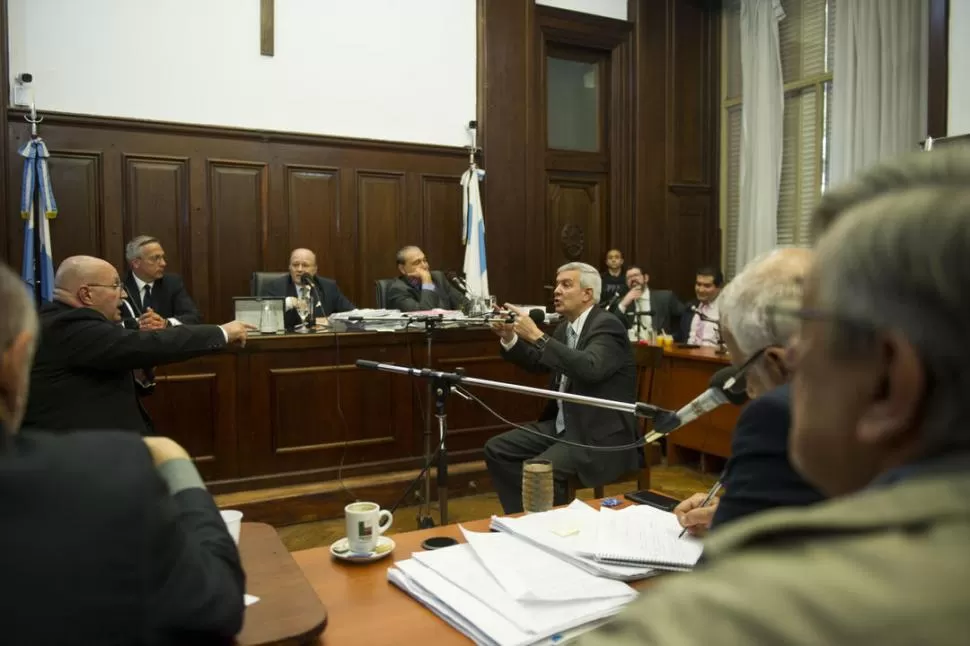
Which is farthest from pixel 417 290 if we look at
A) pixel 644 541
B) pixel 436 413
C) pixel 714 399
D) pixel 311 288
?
pixel 714 399

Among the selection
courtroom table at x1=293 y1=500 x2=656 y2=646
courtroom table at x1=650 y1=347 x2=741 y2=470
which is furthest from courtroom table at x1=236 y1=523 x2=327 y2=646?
courtroom table at x1=650 y1=347 x2=741 y2=470

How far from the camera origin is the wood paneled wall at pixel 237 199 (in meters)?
5.41

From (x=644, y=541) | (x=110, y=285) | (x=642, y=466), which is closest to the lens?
(x=644, y=541)

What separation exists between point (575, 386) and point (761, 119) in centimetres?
487

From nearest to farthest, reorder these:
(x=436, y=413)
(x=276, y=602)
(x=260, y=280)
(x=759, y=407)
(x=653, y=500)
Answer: (x=759, y=407)
(x=276, y=602)
(x=653, y=500)
(x=436, y=413)
(x=260, y=280)

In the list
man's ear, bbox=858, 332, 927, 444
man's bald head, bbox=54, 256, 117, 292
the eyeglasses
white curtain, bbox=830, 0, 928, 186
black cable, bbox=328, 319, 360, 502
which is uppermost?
white curtain, bbox=830, 0, 928, 186

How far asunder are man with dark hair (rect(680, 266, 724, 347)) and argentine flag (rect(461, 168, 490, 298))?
1744 millimetres

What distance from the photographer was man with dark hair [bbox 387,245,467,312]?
539 centimetres

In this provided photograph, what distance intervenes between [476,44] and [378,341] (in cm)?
357

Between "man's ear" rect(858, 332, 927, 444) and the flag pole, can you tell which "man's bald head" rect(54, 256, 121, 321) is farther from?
"man's ear" rect(858, 332, 927, 444)

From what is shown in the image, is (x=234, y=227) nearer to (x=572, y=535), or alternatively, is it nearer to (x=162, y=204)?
(x=162, y=204)

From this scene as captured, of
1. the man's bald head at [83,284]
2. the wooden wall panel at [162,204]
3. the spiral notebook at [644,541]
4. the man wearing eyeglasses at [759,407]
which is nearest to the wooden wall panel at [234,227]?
the wooden wall panel at [162,204]

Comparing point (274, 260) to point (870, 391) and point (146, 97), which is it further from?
point (870, 391)

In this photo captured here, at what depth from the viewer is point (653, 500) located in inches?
71.6
